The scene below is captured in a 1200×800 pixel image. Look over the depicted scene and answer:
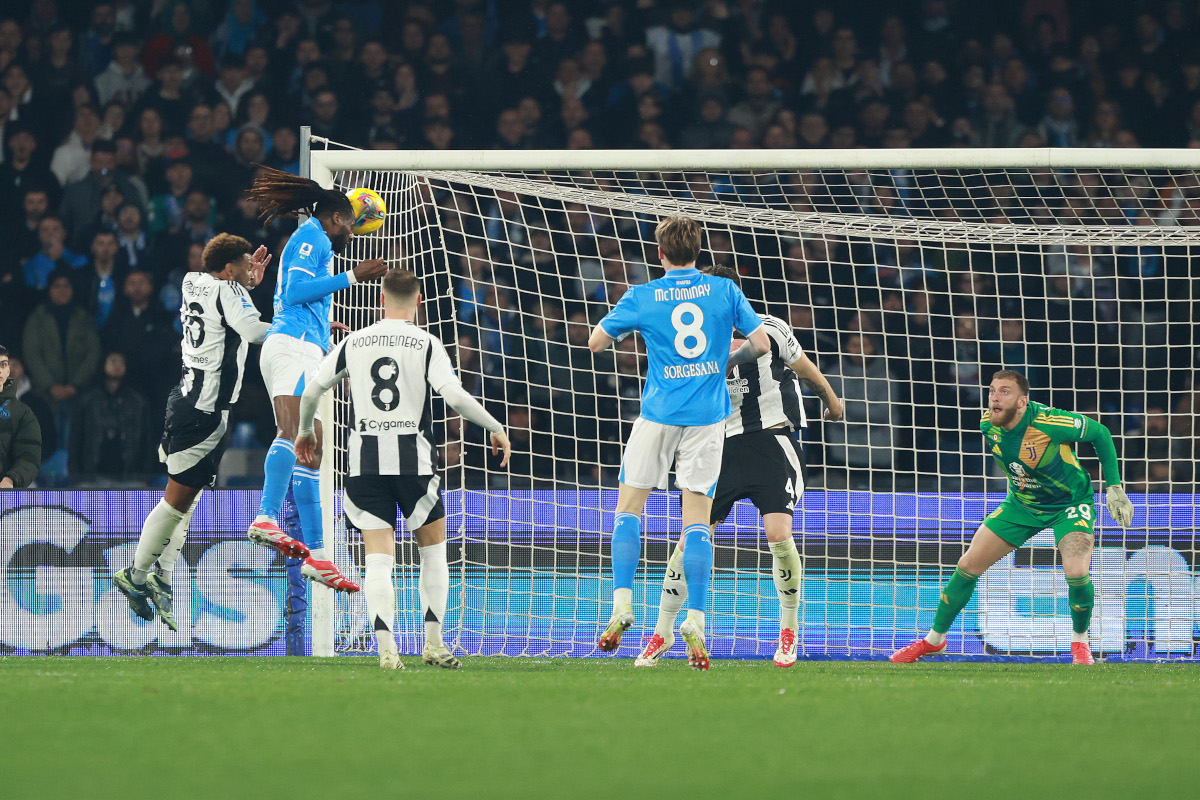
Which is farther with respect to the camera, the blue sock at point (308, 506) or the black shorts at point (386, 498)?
the blue sock at point (308, 506)

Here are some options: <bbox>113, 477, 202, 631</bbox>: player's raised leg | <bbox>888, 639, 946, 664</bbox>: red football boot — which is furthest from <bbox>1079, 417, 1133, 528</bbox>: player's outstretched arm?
<bbox>113, 477, 202, 631</bbox>: player's raised leg

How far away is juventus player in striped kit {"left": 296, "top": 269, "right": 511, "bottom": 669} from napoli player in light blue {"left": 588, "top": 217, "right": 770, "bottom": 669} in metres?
0.64

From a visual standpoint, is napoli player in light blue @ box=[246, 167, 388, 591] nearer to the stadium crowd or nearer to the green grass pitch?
the green grass pitch

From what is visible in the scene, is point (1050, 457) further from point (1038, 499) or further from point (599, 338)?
point (599, 338)

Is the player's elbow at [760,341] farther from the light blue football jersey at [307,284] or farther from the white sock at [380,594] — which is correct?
the light blue football jersey at [307,284]

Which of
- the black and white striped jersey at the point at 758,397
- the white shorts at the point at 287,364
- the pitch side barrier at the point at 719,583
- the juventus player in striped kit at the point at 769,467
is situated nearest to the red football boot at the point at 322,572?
the white shorts at the point at 287,364

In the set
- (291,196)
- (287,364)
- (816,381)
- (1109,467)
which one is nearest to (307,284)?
(287,364)

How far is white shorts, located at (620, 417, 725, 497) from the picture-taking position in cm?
640

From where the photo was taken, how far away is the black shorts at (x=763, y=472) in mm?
7125

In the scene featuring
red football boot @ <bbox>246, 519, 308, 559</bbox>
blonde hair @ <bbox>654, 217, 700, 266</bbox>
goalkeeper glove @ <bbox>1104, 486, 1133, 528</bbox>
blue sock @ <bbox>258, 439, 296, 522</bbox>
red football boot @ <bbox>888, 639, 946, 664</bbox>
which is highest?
blonde hair @ <bbox>654, 217, 700, 266</bbox>

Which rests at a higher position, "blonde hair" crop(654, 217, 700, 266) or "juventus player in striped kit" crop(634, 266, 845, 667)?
"blonde hair" crop(654, 217, 700, 266)

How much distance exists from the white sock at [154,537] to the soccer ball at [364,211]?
1.81m

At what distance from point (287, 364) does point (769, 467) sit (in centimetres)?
255

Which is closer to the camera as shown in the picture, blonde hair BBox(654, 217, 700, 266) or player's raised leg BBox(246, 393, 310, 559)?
blonde hair BBox(654, 217, 700, 266)
